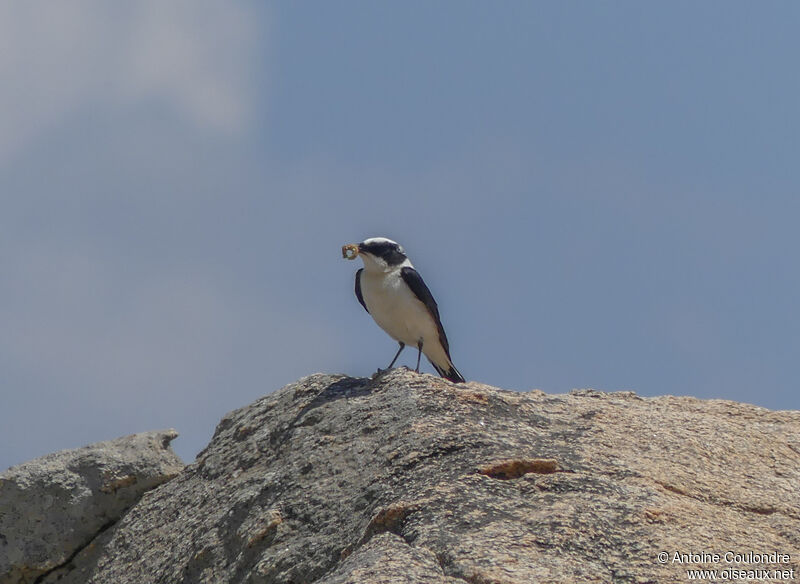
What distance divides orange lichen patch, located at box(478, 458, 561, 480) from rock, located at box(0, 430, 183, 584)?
3324 mm

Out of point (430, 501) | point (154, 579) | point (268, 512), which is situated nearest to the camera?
point (430, 501)

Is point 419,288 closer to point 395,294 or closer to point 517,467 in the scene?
point 395,294

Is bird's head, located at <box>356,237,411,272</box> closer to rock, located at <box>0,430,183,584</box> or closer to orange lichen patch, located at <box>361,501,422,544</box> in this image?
rock, located at <box>0,430,183,584</box>

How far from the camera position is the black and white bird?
11430mm

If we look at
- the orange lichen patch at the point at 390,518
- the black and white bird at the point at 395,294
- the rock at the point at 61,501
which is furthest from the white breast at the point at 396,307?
the orange lichen patch at the point at 390,518

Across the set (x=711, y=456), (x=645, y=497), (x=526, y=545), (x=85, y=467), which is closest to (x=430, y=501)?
(x=526, y=545)

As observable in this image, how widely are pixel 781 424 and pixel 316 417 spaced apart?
3.56 meters

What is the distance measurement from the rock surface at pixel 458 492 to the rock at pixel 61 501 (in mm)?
145

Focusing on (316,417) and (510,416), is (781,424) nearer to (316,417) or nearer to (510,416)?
(510,416)

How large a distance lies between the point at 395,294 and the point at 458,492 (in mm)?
5249

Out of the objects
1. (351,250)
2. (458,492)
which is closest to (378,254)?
(351,250)

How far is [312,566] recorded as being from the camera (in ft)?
21.5

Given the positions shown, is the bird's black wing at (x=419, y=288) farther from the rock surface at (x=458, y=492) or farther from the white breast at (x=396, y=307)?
the rock surface at (x=458, y=492)

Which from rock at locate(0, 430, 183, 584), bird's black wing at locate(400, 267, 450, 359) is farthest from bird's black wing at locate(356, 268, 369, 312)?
rock at locate(0, 430, 183, 584)
